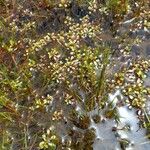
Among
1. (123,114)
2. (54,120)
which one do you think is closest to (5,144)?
(54,120)

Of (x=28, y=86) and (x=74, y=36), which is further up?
(x=74, y=36)

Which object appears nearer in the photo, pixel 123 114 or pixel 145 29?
pixel 123 114

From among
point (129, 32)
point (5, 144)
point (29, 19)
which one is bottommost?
point (5, 144)

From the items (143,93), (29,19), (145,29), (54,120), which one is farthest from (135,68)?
(29,19)

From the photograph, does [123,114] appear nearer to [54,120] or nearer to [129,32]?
[54,120]

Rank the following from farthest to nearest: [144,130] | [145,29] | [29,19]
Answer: [29,19]
[145,29]
[144,130]

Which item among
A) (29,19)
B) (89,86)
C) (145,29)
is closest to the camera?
(89,86)
